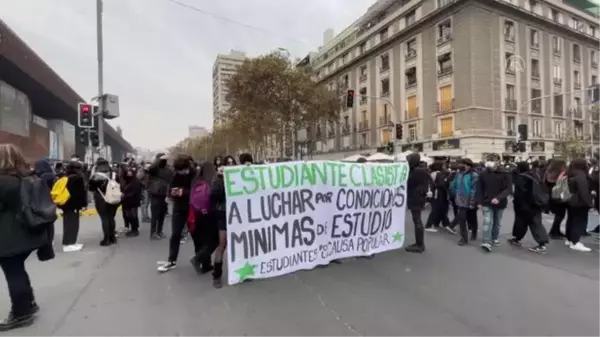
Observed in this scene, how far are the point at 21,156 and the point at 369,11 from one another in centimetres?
5438

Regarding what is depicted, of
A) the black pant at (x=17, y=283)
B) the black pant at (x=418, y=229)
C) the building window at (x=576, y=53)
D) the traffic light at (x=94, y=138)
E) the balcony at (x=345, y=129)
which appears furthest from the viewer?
the balcony at (x=345, y=129)

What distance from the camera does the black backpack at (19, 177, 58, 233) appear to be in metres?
4.17

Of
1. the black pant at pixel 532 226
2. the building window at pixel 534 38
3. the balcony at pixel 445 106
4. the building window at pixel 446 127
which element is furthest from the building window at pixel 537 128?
the black pant at pixel 532 226

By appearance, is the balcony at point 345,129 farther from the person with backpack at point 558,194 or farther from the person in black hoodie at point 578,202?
the person in black hoodie at point 578,202

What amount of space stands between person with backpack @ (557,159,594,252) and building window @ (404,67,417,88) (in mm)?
35575

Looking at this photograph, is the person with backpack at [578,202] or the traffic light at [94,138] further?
the traffic light at [94,138]

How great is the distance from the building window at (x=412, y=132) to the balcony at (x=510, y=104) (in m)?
8.11

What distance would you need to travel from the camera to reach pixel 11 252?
412 centimetres

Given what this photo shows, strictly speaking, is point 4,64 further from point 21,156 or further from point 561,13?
point 561,13

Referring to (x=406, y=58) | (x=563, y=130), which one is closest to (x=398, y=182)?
(x=406, y=58)

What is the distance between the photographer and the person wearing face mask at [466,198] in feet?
28.2

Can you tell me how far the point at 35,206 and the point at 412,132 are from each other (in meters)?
41.3

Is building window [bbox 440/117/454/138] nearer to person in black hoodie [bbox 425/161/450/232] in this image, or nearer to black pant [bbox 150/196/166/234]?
person in black hoodie [bbox 425/161/450/232]

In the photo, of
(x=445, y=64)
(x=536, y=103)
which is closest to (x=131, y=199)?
(x=445, y=64)
